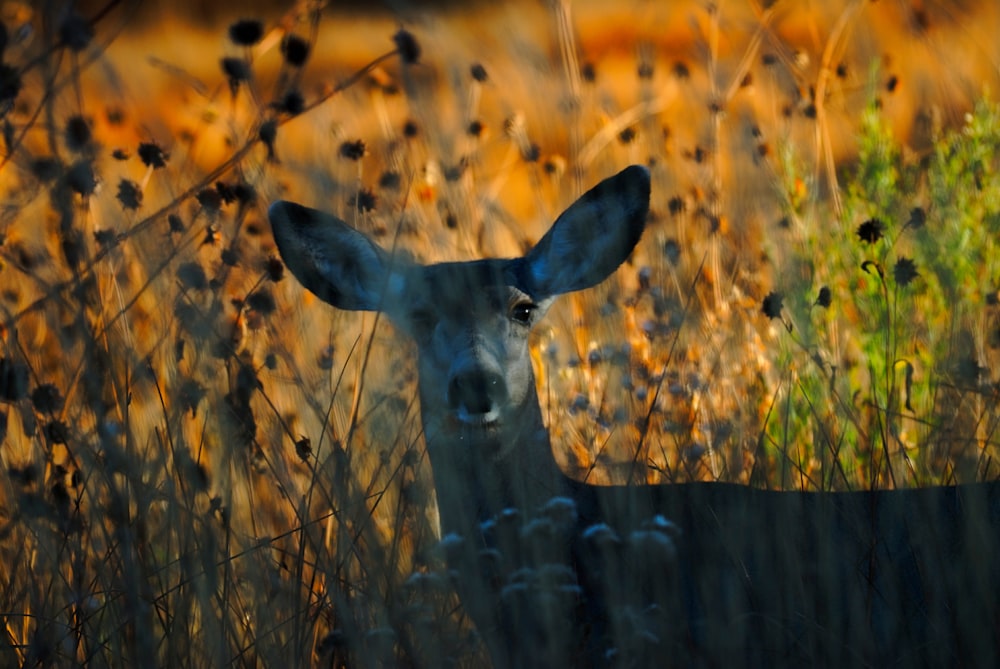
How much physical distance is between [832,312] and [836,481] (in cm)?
81

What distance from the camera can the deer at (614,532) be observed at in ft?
9.61

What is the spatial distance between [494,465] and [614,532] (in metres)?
1.00

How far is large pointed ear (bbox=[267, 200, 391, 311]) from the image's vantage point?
4.39 meters

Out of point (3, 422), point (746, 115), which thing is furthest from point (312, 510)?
point (746, 115)

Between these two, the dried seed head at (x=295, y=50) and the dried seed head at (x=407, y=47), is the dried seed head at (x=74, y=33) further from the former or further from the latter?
the dried seed head at (x=407, y=47)

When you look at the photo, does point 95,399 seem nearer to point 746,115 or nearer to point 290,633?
point 290,633

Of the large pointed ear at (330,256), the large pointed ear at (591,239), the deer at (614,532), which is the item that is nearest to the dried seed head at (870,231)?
the deer at (614,532)

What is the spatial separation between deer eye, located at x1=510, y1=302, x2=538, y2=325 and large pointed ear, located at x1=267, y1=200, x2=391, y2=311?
1.59ft

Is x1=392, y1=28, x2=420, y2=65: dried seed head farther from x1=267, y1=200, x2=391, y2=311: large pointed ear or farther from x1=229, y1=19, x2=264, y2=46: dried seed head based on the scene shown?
x1=267, y1=200, x2=391, y2=311: large pointed ear

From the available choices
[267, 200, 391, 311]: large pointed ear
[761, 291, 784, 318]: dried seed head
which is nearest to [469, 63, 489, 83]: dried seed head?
[267, 200, 391, 311]: large pointed ear

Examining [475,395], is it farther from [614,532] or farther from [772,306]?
[772,306]

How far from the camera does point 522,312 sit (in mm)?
4484

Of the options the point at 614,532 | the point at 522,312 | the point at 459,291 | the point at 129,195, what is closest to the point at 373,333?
the point at 614,532

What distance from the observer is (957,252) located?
13.0ft
